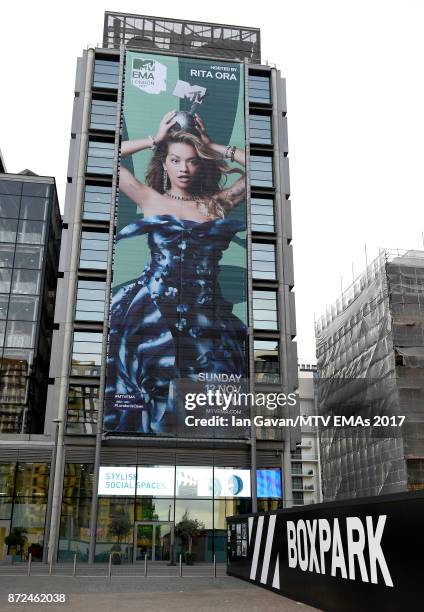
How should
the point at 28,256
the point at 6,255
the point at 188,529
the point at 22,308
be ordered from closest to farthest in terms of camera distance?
the point at 188,529
the point at 22,308
the point at 6,255
the point at 28,256

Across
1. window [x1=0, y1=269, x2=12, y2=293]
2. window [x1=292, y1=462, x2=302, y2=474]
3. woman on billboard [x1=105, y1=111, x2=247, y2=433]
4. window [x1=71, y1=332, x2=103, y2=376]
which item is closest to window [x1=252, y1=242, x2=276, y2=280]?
woman on billboard [x1=105, y1=111, x2=247, y2=433]

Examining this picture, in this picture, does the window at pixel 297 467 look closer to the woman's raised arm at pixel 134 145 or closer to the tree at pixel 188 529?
the tree at pixel 188 529

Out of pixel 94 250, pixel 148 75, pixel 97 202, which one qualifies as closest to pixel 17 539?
pixel 94 250

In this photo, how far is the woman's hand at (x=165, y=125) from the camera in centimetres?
4719

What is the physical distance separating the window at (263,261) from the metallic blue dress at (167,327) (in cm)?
257

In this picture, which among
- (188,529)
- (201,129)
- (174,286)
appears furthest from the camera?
(201,129)

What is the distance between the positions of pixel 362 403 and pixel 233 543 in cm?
2426

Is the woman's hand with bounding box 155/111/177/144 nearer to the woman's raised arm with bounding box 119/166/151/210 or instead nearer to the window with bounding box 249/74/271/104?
the woman's raised arm with bounding box 119/166/151/210

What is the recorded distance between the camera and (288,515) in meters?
17.5

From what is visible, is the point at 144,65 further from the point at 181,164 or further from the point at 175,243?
the point at 175,243

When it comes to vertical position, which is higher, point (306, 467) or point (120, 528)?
point (306, 467)

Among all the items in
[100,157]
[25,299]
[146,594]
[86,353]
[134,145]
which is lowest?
[146,594]

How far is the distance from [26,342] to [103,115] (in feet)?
64.5

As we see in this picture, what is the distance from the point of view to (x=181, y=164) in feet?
153
